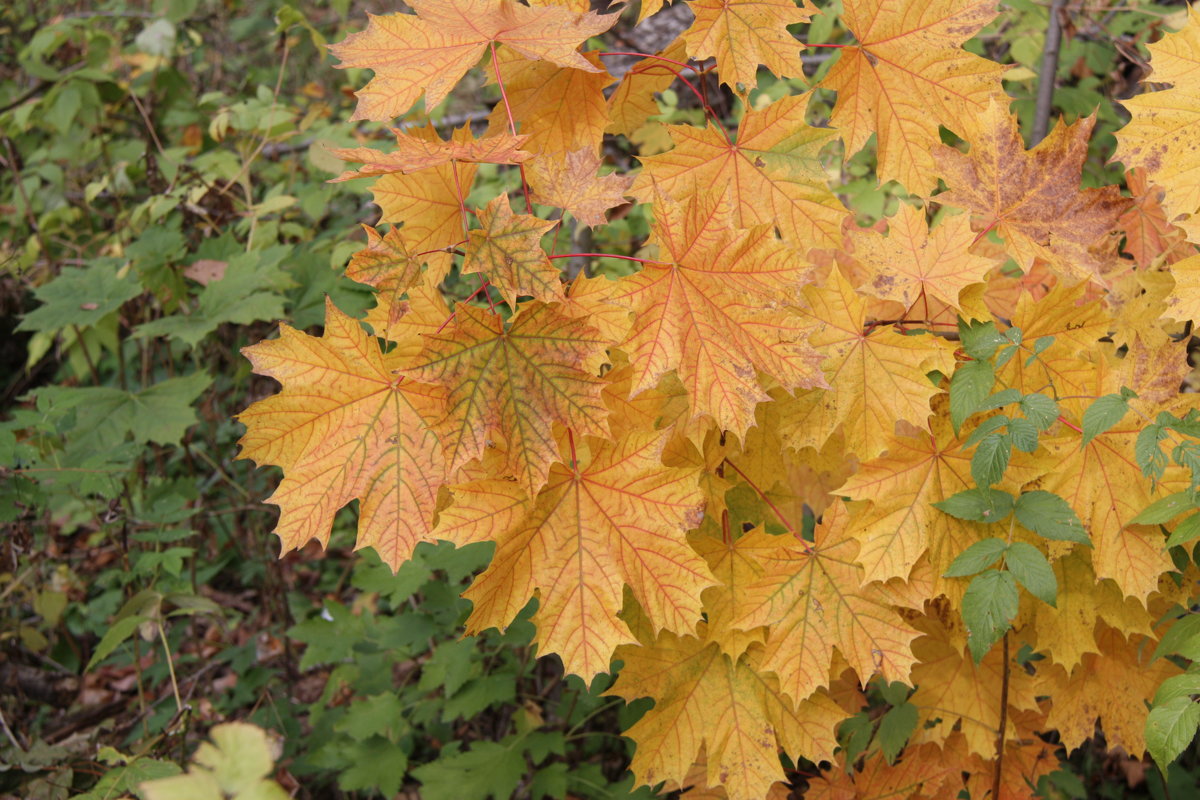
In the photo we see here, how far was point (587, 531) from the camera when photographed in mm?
1279

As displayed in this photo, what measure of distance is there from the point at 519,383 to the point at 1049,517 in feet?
2.57

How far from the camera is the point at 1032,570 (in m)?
1.25

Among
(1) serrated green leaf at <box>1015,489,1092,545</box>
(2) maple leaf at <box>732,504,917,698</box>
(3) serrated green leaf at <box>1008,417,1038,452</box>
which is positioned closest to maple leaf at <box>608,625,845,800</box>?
(2) maple leaf at <box>732,504,917,698</box>

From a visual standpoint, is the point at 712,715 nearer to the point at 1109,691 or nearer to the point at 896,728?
the point at 896,728

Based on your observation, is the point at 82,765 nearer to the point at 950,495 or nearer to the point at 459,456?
the point at 459,456

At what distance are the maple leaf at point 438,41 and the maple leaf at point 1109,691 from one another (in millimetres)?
1423

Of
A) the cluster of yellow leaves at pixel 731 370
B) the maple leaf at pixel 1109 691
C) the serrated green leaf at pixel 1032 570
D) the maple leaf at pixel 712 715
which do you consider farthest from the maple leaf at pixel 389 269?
the maple leaf at pixel 1109 691

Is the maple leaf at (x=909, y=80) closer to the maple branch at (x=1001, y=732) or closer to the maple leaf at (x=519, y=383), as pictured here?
the maple leaf at (x=519, y=383)

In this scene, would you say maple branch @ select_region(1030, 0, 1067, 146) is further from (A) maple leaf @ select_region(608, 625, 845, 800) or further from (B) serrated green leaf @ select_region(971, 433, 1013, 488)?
(A) maple leaf @ select_region(608, 625, 845, 800)

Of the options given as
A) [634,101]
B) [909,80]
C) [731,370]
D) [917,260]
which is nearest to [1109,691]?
[917,260]

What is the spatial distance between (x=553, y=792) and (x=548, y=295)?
1471mm

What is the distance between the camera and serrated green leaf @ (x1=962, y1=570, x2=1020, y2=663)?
4.06 ft

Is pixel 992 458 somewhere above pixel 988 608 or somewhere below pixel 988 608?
above

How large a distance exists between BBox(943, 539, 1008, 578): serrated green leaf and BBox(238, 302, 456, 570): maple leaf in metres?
0.76
